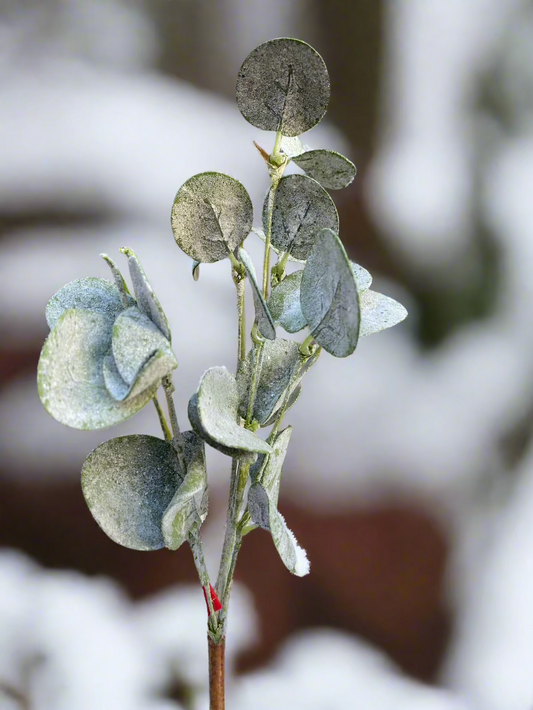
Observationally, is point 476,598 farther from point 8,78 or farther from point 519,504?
point 8,78

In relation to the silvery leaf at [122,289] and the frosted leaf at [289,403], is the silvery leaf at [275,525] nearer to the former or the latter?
the frosted leaf at [289,403]

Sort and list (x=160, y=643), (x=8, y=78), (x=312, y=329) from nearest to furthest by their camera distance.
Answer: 1. (x=312, y=329)
2. (x=8, y=78)
3. (x=160, y=643)

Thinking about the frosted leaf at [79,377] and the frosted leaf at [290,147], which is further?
the frosted leaf at [290,147]

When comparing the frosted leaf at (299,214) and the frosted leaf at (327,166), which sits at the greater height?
the frosted leaf at (327,166)

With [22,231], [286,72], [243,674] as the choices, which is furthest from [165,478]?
[243,674]

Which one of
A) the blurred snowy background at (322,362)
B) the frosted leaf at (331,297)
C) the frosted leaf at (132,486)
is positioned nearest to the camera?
the frosted leaf at (331,297)

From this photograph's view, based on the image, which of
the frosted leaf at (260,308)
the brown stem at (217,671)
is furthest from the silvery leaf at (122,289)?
the brown stem at (217,671)

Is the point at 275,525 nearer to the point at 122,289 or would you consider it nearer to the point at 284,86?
the point at 122,289
